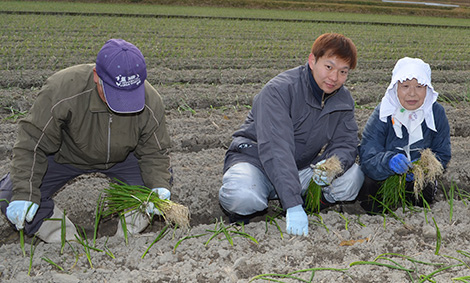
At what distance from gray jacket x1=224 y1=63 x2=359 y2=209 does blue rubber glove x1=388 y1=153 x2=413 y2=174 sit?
0.29 m

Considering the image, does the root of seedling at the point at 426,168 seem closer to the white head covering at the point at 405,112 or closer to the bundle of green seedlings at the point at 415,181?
the bundle of green seedlings at the point at 415,181

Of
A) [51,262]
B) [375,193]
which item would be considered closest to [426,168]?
[375,193]

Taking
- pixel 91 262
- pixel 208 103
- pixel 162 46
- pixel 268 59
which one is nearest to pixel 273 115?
pixel 91 262

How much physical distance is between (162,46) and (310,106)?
7.03 meters

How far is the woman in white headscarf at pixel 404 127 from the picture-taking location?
10.2 feet

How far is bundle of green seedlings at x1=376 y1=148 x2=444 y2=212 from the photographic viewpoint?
119 inches

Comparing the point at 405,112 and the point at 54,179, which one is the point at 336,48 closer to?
the point at 405,112

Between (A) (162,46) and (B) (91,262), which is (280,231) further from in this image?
(A) (162,46)

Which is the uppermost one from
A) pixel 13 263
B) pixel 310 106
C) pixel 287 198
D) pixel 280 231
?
pixel 310 106

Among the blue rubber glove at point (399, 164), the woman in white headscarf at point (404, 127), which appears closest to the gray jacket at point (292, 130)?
the woman in white headscarf at point (404, 127)

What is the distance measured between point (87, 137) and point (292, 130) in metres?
1.32

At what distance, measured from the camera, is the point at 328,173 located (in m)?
3.01

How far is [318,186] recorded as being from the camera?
3193 mm

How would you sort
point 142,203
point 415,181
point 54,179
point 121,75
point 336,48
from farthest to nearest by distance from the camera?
1. point 54,179
2. point 415,181
3. point 336,48
4. point 142,203
5. point 121,75
